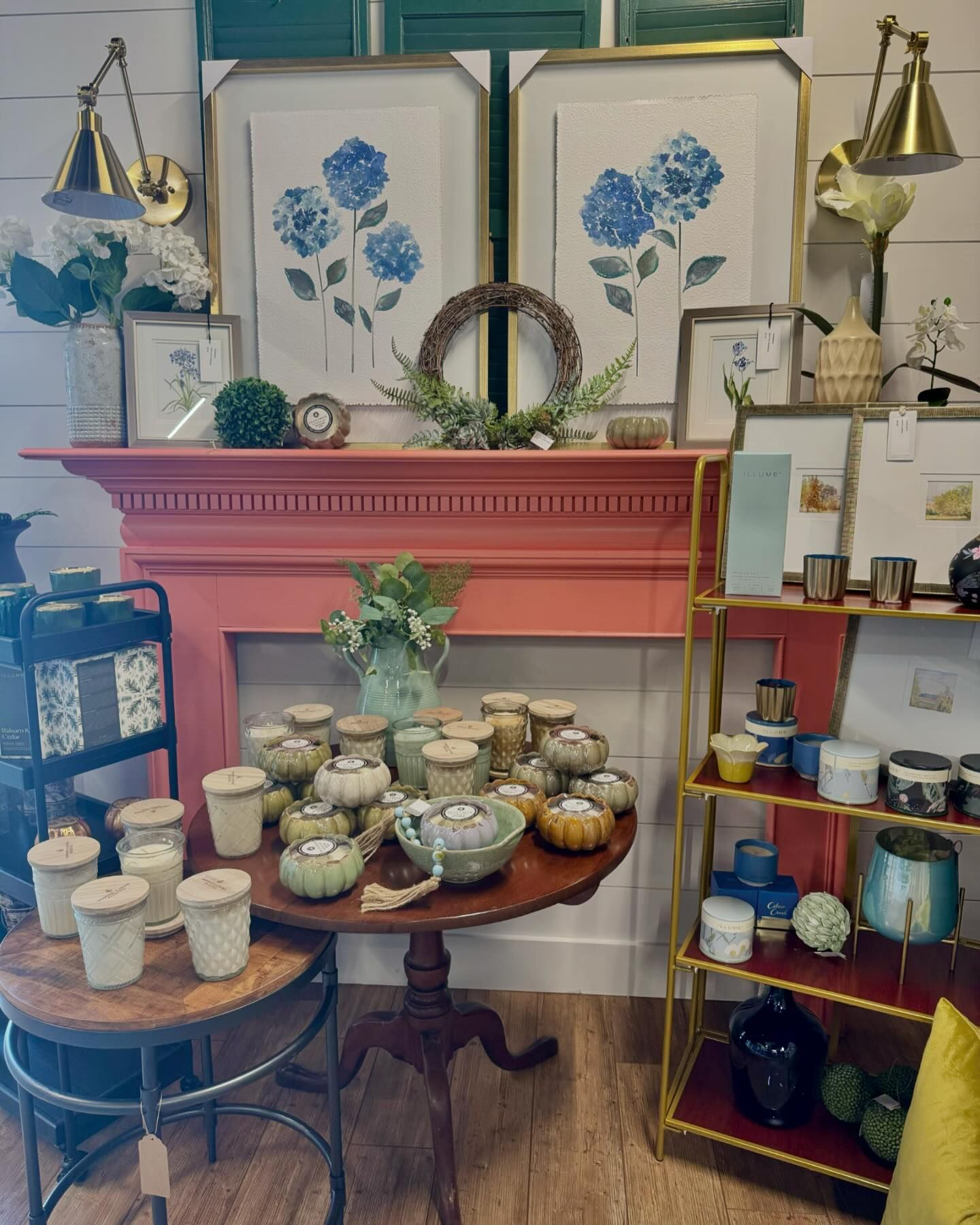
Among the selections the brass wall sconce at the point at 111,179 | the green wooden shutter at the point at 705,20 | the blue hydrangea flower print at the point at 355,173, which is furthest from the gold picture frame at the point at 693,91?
the brass wall sconce at the point at 111,179

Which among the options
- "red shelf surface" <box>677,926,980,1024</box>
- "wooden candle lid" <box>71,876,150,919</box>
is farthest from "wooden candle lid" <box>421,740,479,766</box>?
"red shelf surface" <box>677,926,980,1024</box>

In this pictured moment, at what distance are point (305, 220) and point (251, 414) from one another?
488 millimetres

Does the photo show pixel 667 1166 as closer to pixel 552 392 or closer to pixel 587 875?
pixel 587 875

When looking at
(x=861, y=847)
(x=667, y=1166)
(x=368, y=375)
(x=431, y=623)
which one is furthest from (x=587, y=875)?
(x=368, y=375)

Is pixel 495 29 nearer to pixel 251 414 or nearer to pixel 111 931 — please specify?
pixel 251 414

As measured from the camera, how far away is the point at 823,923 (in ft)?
5.37

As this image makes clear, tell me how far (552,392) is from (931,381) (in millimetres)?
817

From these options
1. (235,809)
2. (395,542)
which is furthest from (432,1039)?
(395,542)

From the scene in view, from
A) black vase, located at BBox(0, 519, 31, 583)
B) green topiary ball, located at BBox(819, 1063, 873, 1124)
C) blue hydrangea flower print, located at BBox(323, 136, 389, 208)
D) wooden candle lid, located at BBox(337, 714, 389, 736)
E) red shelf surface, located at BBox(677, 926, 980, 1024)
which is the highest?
blue hydrangea flower print, located at BBox(323, 136, 389, 208)

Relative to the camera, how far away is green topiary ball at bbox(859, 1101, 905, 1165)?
1554 millimetres

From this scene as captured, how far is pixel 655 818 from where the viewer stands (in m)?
2.15

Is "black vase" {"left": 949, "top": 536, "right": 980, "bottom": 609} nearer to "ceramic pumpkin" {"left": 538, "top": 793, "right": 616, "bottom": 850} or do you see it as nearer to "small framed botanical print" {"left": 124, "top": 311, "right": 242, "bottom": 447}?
"ceramic pumpkin" {"left": 538, "top": 793, "right": 616, "bottom": 850}

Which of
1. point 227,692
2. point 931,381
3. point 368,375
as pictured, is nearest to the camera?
point 931,381

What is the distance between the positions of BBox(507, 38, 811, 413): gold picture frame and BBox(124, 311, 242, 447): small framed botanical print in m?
0.68
